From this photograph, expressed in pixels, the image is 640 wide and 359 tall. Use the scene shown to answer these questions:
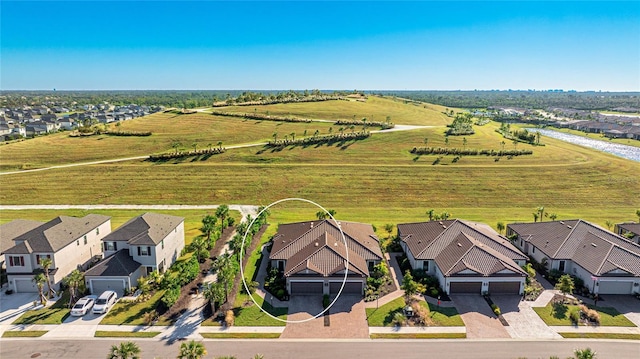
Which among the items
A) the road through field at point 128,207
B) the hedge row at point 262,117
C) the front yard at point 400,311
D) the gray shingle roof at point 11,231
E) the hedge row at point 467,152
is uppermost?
the hedge row at point 262,117

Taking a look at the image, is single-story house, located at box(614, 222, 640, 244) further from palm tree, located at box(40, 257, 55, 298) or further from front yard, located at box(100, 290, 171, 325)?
palm tree, located at box(40, 257, 55, 298)

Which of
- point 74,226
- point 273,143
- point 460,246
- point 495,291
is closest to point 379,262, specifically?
point 460,246

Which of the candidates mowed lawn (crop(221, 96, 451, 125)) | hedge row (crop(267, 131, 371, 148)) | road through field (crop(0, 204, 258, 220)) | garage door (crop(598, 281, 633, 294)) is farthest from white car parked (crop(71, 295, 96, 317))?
mowed lawn (crop(221, 96, 451, 125))

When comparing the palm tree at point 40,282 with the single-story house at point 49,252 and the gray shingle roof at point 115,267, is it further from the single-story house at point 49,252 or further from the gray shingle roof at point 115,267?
the gray shingle roof at point 115,267

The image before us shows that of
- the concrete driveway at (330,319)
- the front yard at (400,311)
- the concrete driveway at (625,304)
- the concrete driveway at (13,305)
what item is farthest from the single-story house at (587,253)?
the concrete driveway at (13,305)

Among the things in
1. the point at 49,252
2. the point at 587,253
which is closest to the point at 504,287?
the point at 587,253
